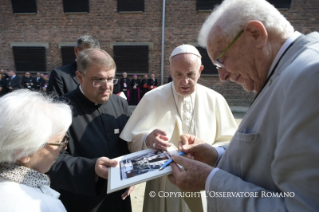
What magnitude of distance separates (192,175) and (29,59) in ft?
41.0

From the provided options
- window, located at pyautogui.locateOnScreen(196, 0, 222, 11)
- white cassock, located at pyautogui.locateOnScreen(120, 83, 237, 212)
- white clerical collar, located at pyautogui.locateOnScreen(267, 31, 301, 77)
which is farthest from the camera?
window, located at pyautogui.locateOnScreen(196, 0, 222, 11)

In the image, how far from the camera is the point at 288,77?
2.65 ft

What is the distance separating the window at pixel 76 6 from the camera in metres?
10.3

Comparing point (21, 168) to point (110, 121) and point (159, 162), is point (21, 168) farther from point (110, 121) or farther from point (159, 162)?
point (110, 121)

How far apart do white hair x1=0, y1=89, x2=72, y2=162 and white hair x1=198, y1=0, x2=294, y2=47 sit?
1030 mm

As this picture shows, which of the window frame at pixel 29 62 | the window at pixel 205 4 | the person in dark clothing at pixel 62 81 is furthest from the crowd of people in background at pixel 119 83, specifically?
the person in dark clothing at pixel 62 81

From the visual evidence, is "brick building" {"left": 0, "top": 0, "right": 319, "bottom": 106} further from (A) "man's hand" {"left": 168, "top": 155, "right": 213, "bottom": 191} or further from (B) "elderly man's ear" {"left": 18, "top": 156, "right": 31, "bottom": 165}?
(B) "elderly man's ear" {"left": 18, "top": 156, "right": 31, "bottom": 165}

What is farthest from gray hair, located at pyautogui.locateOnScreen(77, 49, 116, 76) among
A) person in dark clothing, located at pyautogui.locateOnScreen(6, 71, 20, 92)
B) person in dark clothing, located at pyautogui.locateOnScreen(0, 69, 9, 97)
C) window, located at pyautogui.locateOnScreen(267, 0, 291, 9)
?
person in dark clothing, located at pyautogui.locateOnScreen(0, 69, 9, 97)

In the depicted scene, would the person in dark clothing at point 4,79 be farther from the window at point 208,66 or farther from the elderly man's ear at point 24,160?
the elderly man's ear at point 24,160

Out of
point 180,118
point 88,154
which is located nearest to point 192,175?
point 88,154

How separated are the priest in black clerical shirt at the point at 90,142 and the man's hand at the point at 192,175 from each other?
645mm

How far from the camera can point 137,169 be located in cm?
131

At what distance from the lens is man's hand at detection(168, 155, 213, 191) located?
1098 millimetres

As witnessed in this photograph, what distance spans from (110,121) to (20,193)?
1.02m
